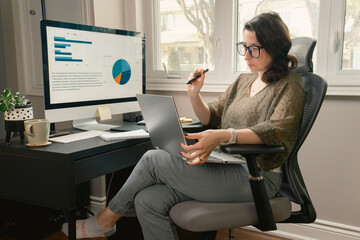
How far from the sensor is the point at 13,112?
134 cm

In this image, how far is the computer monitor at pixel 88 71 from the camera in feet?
4.75

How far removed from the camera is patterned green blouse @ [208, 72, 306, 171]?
113 centimetres

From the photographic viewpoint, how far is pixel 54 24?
1.44 m

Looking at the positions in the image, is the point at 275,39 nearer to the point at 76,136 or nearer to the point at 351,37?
the point at 351,37

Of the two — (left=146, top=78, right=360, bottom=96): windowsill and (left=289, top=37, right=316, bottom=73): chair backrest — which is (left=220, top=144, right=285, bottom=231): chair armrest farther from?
(left=146, top=78, right=360, bottom=96): windowsill

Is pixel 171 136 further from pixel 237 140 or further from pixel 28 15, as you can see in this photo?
pixel 28 15

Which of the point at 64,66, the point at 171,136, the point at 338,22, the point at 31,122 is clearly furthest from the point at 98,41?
the point at 338,22

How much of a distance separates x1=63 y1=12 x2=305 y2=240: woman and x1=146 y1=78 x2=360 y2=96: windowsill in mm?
542

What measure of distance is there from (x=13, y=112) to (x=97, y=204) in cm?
116

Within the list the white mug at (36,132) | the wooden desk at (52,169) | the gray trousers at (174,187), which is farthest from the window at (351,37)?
the white mug at (36,132)

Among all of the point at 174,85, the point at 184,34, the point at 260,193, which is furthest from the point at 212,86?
the point at 260,193

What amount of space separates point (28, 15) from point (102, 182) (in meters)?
1.29

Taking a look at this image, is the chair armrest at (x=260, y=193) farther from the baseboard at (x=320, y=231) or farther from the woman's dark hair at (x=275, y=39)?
the baseboard at (x=320, y=231)

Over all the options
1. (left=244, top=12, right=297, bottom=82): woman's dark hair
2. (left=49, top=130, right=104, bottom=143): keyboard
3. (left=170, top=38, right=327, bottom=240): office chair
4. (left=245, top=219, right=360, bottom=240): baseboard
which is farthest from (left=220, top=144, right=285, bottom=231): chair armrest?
(left=245, top=219, right=360, bottom=240): baseboard
